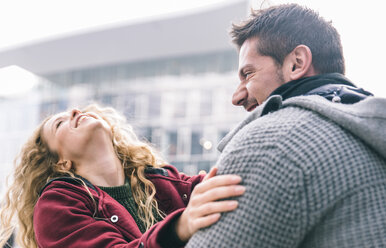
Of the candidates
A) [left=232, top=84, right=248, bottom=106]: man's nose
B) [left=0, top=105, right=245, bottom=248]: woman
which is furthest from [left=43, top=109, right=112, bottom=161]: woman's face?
[left=232, top=84, right=248, bottom=106]: man's nose

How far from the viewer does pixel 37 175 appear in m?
2.59

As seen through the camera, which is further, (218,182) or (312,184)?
(218,182)

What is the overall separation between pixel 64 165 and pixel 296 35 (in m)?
1.64

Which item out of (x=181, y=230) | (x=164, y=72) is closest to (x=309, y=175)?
(x=181, y=230)

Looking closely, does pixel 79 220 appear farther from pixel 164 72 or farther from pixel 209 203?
pixel 164 72

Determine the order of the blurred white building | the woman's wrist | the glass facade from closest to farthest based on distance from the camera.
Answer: the woman's wrist
the blurred white building
the glass facade

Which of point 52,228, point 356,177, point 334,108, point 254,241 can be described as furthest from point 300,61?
A: point 52,228

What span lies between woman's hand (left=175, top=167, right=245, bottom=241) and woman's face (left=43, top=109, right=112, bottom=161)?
1.31 m

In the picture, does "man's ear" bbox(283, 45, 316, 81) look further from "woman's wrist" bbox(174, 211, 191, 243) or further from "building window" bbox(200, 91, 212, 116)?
"building window" bbox(200, 91, 212, 116)

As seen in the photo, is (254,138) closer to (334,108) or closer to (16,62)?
(334,108)

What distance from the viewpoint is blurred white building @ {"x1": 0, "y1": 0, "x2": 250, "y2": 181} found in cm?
1870

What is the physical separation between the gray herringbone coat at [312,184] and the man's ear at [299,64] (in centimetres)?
40

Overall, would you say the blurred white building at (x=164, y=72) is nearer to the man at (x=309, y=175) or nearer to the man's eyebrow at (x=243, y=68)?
the man's eyebrow at (x=243, y=68)

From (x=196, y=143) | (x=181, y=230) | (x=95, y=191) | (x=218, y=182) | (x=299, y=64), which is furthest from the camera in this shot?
(x=196, y=143)
